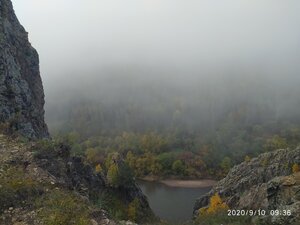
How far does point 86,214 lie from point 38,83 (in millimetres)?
46665

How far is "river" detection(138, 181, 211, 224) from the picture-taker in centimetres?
11331

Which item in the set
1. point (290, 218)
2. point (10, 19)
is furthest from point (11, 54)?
point (290, 218)

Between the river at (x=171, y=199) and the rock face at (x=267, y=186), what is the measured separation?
54.5 feet

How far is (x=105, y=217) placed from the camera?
82.7 ft

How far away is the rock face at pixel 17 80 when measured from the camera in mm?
45719

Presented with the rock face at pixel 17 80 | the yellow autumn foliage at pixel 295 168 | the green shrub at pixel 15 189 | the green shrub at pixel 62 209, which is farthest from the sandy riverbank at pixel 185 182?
the green shrub at pixel 62 209

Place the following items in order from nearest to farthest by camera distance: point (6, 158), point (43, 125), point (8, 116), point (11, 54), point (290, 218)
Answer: point (290, 218)
point (6, 158)
point (8, 116)
point (11, 54)
point (43, 125)

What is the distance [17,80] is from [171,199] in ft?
324

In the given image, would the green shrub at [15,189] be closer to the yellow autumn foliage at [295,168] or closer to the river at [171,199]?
the yellow autumn foliage at [295,168]

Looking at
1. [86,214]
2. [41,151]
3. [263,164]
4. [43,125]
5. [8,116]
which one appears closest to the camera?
[86,214]

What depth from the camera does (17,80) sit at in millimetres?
52844

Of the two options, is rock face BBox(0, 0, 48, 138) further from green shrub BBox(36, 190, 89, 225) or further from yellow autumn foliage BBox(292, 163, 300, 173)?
yellow autumn foliage BBox(292, 163, 300, 173)

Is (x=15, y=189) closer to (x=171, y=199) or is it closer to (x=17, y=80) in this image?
(x=17, y=80)

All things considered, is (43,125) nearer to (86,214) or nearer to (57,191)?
(57,191)
